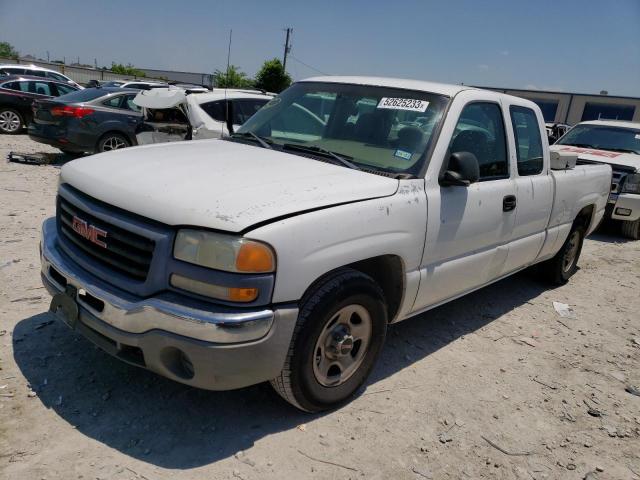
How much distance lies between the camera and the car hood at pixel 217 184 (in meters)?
2.42

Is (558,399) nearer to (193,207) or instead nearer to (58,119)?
(193,207)

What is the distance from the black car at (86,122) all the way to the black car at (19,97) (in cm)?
409

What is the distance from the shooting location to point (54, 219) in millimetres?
3297

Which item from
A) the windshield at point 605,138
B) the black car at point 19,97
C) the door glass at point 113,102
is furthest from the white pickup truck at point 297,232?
the black car at point 19,97

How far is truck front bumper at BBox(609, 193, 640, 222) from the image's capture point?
8.17 m

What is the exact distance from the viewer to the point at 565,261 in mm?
5785

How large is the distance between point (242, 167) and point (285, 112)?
1179 mm

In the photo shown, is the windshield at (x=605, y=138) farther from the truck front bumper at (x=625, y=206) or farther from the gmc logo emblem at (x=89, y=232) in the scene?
the gmc logo emblem at (x=89, y=232)

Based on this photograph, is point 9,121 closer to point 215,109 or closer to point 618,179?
point 215,109

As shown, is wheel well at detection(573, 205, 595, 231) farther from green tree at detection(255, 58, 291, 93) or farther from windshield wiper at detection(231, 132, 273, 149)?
green tree at detection(255, 58, 291, 93)

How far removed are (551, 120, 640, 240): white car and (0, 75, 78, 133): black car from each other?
42.2 feet

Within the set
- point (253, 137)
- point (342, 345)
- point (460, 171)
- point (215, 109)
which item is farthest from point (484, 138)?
point (215, 109)

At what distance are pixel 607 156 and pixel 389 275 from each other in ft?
23.4

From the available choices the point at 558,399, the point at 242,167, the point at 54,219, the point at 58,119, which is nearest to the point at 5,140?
the point at 58,119
